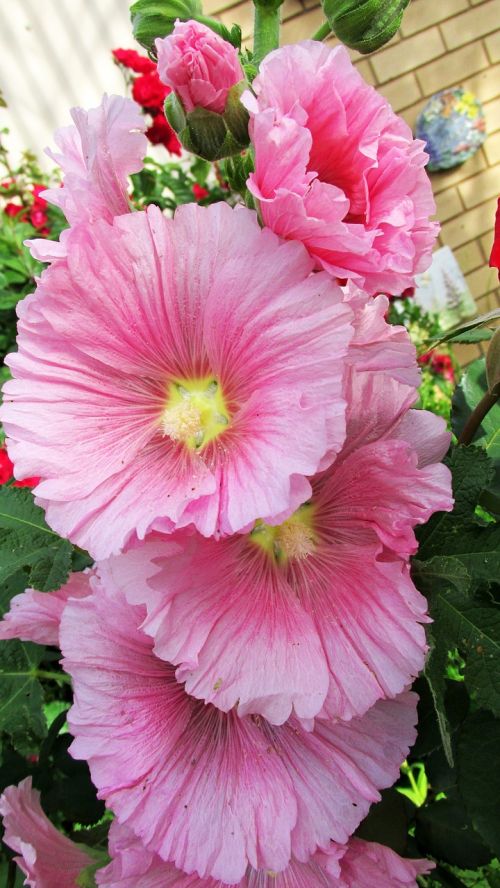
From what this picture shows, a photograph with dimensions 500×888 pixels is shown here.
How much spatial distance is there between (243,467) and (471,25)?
7.17ft

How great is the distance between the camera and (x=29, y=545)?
555 millimetres

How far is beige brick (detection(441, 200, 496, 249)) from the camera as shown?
2.27 metres

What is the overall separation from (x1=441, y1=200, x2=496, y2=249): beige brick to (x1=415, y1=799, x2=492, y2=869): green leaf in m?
1.89

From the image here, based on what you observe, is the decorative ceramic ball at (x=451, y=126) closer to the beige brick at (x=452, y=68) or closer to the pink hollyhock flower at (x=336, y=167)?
the beige brick at (x=452, y=68)

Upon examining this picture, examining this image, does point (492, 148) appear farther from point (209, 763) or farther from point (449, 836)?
point (209, 763)

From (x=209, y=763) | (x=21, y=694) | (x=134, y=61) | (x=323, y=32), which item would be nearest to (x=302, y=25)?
(x=134, y=61)

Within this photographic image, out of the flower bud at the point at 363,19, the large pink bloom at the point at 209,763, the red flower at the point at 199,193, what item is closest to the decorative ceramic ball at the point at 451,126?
the red flower at the point at 199,193

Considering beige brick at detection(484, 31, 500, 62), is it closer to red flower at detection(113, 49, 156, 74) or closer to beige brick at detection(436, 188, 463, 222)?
beige brick at detection(436, 188, 463, 222)

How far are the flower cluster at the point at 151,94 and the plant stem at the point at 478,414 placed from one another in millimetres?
1234

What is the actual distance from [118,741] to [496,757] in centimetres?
27

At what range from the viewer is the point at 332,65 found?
0.36 metres

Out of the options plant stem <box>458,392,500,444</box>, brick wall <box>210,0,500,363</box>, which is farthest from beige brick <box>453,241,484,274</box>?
plant stem <box>458,392,500,444</box>

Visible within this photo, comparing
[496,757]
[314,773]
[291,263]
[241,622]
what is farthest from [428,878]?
[291,263]

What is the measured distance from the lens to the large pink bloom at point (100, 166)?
14.8 inches
